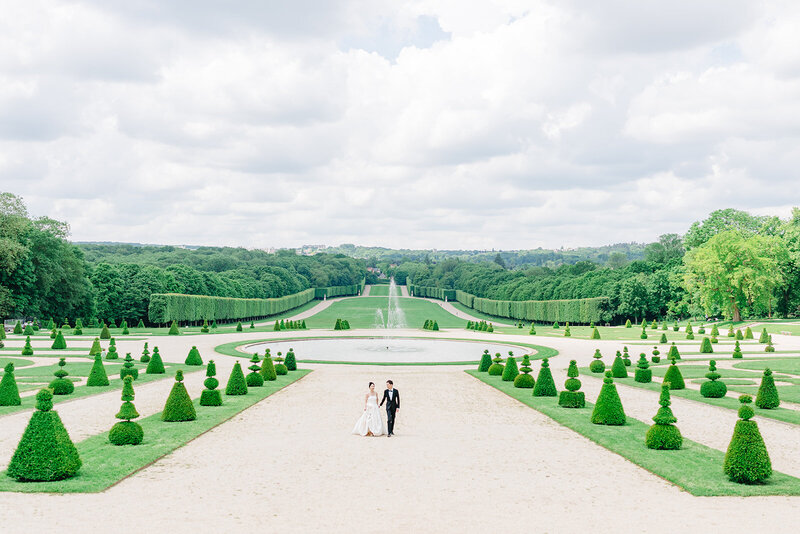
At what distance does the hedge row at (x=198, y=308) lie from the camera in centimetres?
8338

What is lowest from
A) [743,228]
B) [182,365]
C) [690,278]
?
[182,365]

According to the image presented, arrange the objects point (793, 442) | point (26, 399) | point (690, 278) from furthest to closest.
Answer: point (690, 278) → point (26, 399) → point (793, 442)

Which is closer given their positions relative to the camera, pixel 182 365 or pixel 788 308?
pixel 182 365

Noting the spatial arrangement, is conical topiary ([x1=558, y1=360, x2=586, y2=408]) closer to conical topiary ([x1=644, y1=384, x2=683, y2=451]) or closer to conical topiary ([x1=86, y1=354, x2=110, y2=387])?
conical topiary ([x1=644, y1=384, x2=683, y2=451])

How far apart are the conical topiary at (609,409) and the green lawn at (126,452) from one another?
10761mm

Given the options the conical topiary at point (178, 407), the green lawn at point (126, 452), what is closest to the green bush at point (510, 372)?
the green lawn at point (126, 452)

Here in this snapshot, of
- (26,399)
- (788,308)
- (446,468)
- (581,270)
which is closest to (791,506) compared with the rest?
(446,468)

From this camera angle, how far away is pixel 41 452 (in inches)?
531

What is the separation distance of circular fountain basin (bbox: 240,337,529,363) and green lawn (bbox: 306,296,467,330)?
3146 centimetres

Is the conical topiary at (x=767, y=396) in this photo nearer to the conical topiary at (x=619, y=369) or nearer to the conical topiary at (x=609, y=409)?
the conical topiary at (x=609, y=409)

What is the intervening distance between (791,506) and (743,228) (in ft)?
306

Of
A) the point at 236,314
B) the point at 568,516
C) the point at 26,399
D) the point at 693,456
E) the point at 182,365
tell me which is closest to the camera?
the point at 568,516

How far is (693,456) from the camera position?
16609mm

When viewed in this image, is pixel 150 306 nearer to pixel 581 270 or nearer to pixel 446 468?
pixel 446 468
